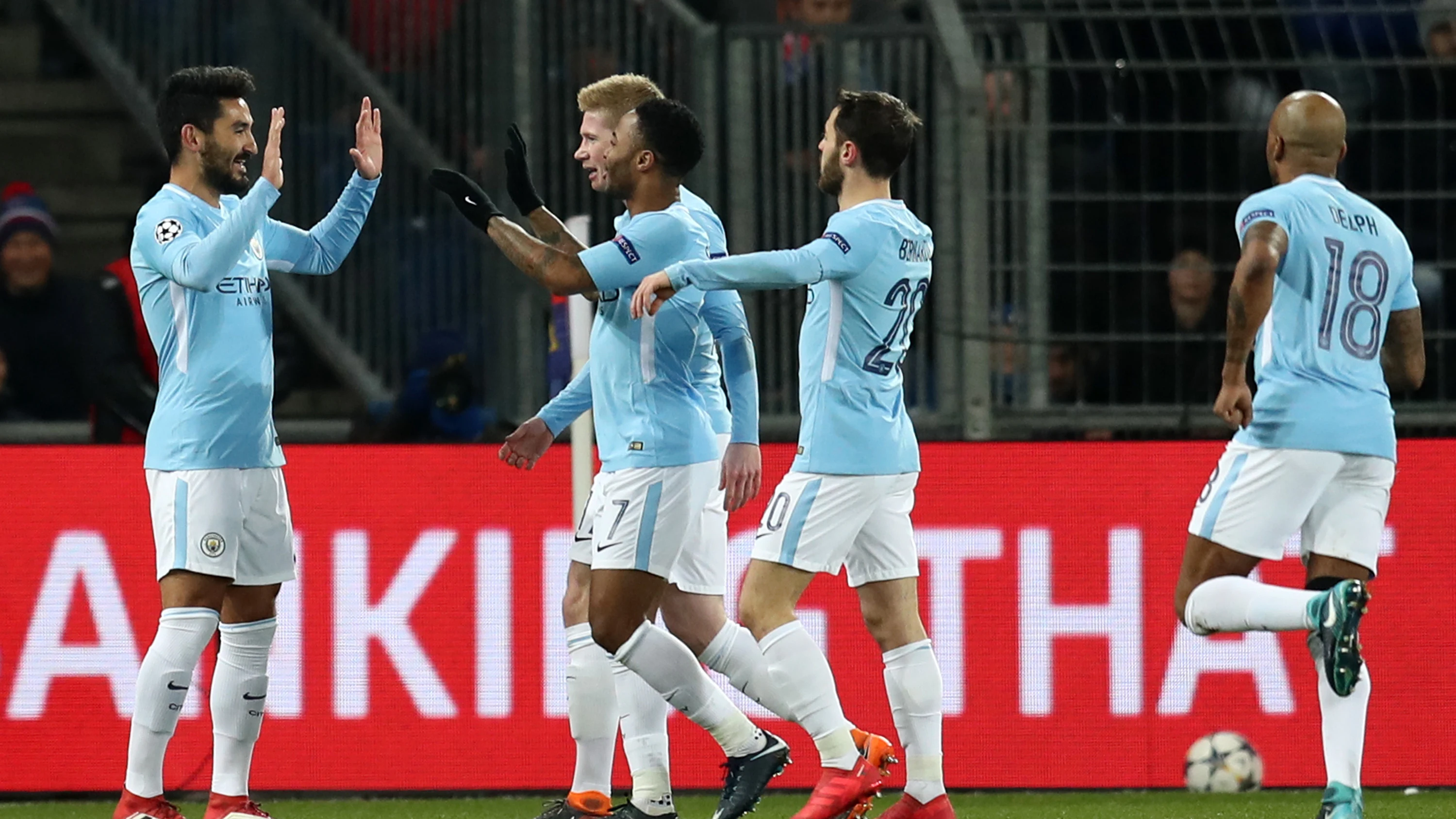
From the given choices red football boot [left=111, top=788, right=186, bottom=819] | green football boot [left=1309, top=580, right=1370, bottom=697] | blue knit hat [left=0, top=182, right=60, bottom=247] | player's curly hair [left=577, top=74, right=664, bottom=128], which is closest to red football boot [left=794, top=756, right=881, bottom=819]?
green football boot [left=1309, top=580, right=1370, bottom=697]

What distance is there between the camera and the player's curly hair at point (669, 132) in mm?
5938

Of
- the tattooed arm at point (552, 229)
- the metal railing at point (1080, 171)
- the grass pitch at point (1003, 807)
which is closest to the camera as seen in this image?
the tattooed arm at point (552, 229)

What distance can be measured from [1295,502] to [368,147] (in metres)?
2.71

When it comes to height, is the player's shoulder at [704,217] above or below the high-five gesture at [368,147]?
below

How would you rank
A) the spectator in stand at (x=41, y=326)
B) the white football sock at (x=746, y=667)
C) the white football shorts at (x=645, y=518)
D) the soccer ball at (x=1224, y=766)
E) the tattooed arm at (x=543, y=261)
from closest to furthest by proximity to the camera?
the tattooed arm at (x=543, y=261), the white football shorts at (x=645, y=518), the white football sock at (x=746, y=667), the soccer ball at (x=1224, y=766), the spectator in stand at (x=41, y=326)

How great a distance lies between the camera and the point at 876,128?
6078 mm

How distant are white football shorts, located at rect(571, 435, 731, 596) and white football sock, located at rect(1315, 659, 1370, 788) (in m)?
1.61

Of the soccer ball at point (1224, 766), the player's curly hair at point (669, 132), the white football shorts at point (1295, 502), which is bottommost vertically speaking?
the soccer ball at point (1224, 766)

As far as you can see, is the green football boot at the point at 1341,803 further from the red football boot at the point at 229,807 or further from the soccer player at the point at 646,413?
the red football boot at the point at 229,807

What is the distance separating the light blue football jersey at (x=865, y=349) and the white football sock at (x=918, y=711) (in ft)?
1.73

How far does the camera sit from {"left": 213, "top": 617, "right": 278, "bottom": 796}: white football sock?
Answer: 20.3 ft

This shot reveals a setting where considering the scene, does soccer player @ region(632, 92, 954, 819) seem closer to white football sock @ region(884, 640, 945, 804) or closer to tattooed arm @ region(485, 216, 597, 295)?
white football sock @ region(884, 640, 945, 804)

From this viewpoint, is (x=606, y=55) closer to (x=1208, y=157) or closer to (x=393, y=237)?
(x=393, y=237)

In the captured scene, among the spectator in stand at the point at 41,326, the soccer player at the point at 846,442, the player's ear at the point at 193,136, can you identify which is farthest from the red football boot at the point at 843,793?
the spectator in stand at the point at 41,326
